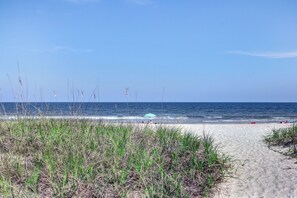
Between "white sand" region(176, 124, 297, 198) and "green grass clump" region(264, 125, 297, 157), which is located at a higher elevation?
"green grass clump" region(264, 125, 297, 157)

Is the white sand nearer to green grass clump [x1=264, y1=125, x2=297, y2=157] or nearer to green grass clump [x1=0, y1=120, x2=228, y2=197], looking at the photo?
green grass clump [x1=0, y1=120, x2=228, y2=197]

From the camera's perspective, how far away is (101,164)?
608cm

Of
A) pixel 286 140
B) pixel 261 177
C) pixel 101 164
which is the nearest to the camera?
pixel 101 164

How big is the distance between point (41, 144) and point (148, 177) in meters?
2.60

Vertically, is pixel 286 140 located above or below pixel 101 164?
below

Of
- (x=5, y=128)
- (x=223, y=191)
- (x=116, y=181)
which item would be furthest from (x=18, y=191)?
(x=223, y=191)

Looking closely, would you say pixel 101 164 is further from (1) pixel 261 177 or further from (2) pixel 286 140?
(2) pixel 286 140

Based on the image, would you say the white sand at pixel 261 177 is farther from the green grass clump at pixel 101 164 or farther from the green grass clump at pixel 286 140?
the green grass clump at pixel 286 140

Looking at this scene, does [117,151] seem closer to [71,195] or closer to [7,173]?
[71,195]

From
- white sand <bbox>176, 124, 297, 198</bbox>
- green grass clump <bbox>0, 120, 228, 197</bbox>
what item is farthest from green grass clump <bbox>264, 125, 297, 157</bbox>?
green grass clump <bbox>0, 120, 228, 197</bbox>

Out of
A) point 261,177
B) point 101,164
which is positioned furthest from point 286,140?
point 101,164

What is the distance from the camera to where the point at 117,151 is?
6695 millimetres

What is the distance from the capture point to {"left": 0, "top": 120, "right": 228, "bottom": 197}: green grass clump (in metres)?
5.68

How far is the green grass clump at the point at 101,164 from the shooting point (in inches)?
223
